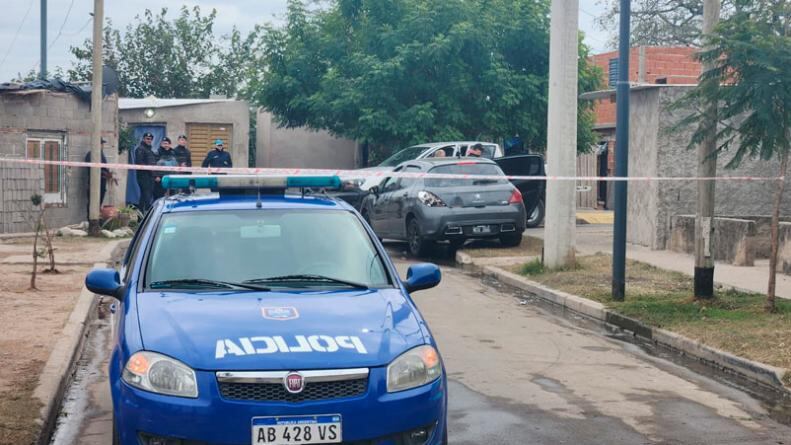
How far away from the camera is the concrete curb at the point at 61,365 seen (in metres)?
6.89

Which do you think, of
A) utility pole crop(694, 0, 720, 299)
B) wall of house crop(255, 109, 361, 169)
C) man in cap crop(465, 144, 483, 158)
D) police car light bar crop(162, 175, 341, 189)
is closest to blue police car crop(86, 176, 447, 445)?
police car light bar crop(162, 175, 341, 189)

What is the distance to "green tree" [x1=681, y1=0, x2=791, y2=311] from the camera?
10430 mm

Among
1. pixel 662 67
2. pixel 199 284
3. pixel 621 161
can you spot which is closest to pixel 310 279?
pixel 199 284

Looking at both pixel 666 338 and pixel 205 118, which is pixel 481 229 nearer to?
pixel 666 338

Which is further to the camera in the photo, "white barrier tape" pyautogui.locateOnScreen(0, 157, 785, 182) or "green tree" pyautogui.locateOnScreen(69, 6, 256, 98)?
"green tree" pyautogui.locateOnScreen(69, 6, 256, 98)

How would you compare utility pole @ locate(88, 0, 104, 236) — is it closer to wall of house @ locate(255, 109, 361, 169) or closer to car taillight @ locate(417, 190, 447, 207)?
car taillight @ locate(417, 190, 447, 207)

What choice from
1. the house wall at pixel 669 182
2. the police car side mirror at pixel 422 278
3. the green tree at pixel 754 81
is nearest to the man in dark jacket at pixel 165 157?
the house wall at pixel 669 182

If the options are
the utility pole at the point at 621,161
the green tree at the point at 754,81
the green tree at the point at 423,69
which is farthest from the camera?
the green tree at the point at 423,69

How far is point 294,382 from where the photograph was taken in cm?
517

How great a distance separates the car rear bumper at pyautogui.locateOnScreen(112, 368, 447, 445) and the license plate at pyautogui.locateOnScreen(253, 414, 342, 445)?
27 millimetres

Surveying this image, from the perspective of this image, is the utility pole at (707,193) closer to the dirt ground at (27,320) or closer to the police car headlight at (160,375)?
the dirt ground at (27,320)

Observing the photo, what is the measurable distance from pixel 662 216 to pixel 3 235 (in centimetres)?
1219

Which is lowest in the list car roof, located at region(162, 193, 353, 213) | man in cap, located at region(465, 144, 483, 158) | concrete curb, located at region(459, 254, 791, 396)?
concrete curb, located at region(459, 254, 791, 396)

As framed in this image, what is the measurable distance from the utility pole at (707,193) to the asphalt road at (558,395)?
1.37m
